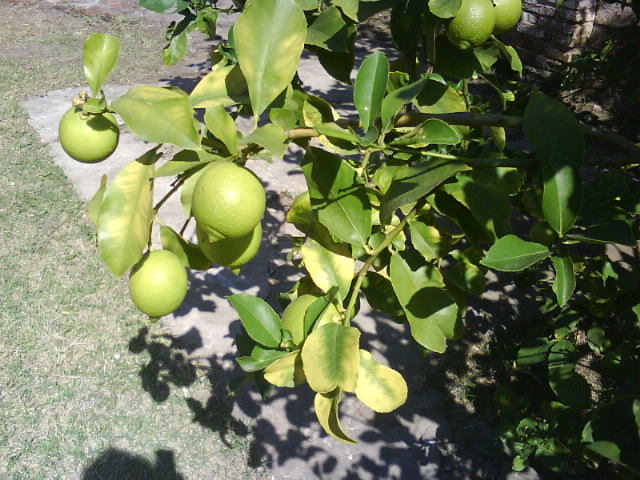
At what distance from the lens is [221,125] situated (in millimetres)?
652

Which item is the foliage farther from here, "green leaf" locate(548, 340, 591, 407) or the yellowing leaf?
"green leaf" locate(548, 340, 591, 407)

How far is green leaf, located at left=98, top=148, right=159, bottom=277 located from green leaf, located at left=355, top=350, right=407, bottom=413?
357mm

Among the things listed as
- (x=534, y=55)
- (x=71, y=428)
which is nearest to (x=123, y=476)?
(x=71, y=428)

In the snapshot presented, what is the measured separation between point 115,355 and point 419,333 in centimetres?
215

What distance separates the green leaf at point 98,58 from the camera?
0.75 meters

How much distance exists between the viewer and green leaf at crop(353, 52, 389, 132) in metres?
0.79

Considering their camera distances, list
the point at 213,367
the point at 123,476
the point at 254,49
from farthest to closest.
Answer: the point at 213,367
the point at 123,476
the point at 254,49

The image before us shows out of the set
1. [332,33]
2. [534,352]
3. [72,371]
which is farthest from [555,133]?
[72,371]

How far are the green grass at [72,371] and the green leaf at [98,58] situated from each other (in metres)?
1.82

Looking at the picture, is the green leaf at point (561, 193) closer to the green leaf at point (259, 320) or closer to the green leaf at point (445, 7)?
the green leaf at point (445, 7)

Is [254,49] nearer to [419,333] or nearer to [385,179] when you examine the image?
[385,179]

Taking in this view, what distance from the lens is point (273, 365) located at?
0.78 metres

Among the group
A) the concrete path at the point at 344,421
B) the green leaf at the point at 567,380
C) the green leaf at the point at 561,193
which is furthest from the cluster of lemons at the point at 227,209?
the concrete path at the point at 344,421

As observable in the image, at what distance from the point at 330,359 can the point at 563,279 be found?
1.04ft
